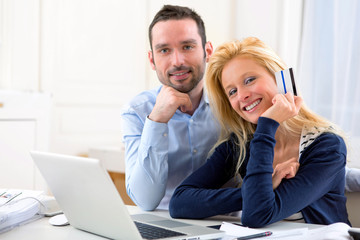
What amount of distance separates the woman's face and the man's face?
0.30 metres

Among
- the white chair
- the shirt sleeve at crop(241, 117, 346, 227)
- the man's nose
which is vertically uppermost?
the man's nose

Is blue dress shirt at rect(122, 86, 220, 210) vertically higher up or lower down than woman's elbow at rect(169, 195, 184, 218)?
higher up

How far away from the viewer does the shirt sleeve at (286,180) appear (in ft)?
4.42

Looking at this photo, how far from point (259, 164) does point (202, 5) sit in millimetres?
2737

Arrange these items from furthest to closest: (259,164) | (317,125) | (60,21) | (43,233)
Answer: (60,21), (317,125), (259,164), (43,233)

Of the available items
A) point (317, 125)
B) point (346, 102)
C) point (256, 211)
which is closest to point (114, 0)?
point (346, 102)

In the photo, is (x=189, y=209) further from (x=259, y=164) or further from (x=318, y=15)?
(x=318, y=15)

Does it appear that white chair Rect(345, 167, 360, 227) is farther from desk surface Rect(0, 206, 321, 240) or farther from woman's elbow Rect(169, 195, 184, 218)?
woman's elbow Rect(169, 195, 184, 218)

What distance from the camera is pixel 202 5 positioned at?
3.93 metres

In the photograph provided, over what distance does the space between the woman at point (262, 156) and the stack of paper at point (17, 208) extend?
40 centimetres

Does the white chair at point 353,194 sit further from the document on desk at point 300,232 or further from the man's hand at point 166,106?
the man's hand at point 166,106

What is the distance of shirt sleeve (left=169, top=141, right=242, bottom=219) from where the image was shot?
144 cm

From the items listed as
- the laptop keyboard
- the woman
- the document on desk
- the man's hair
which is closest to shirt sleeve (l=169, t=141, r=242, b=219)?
the woman

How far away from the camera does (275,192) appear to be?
1401 mm
